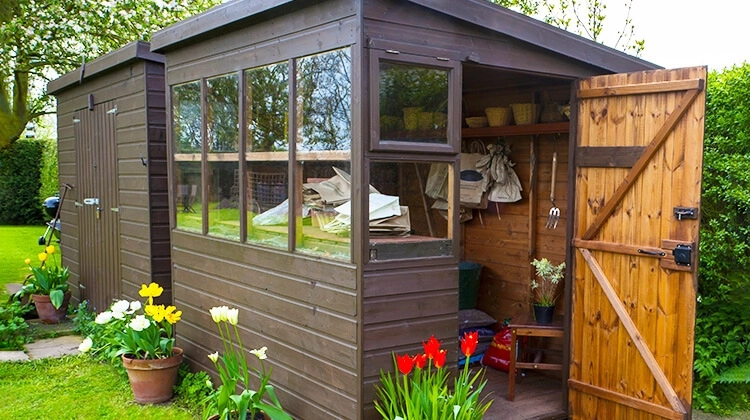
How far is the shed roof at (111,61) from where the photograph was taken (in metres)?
5.11

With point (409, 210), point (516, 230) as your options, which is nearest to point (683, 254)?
point (409, 210)

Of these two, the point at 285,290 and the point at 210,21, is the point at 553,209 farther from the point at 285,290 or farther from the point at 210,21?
the point at 210,21

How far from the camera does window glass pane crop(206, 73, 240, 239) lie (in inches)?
159

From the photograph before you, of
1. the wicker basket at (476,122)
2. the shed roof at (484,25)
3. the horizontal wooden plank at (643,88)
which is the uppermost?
the shed roof at (484,25)

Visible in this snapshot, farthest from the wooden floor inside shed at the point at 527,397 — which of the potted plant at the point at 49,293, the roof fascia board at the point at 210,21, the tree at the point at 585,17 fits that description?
the tree at the point at 585,17

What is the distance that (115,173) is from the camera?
19.1 ft

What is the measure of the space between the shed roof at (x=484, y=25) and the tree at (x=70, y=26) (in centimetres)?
644

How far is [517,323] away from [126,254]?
3506 millimetres

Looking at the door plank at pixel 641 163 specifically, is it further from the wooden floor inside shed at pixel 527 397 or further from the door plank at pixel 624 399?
the wooden floor inside shed at pixel 527 397

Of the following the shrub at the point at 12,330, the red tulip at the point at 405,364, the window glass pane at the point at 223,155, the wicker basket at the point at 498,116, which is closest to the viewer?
the red tulip at the point at 405,364

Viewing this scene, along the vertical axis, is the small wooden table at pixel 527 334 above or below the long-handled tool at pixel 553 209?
below

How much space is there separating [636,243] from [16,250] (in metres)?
11.1

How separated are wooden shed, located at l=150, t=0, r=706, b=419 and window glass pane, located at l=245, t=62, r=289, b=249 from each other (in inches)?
0.5

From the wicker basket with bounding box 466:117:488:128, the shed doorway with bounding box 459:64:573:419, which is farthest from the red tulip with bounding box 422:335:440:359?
the wicker basket with bounding box 466:117:488:128
